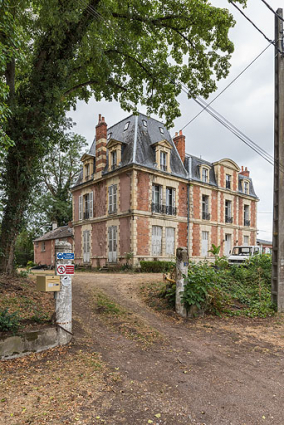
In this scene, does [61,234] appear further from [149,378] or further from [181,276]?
[149,378]

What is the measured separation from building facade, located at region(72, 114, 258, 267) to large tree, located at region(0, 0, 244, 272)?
22.5 ft

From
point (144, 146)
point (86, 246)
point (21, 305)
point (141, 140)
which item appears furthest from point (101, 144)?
point (21, 305)

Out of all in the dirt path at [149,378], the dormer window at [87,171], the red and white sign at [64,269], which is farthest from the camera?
the dormer window at [87,171]

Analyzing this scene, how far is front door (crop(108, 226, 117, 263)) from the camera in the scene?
1988 centimetres

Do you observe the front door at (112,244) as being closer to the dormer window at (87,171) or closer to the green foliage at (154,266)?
the green foliage at (154,266)

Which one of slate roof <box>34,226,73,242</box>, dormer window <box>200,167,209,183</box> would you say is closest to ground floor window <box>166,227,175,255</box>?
dormer window <box>200,167,209,183</box>

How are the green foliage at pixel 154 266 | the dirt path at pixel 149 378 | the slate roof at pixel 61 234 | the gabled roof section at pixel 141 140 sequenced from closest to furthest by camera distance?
the dirt path at pixel 149 378 → the green foliage at pixel 154 266 → the gabled roof section at pixel 141 140 → the slate roof at pixel 61 234

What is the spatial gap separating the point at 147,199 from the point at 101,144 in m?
5.87

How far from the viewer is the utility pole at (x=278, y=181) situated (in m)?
8.16

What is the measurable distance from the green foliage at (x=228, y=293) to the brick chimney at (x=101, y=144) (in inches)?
550

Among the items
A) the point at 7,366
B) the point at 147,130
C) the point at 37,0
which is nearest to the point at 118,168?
the point at 147,130

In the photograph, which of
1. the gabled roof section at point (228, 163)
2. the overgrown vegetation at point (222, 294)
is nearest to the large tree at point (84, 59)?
the overgrown vegetation at point (222, 294)

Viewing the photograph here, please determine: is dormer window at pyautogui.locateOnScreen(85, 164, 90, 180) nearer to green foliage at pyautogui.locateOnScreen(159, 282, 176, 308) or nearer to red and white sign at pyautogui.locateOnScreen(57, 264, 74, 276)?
green foliage at pyautogui.locateOnScreen(159, 282, 176, 308)

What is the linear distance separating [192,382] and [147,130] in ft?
64.3
